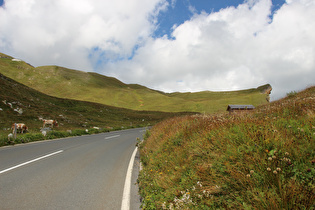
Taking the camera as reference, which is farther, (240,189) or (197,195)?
(197,195)

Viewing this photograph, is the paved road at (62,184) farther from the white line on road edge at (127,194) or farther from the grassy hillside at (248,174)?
the grassy hillside at (248,174)

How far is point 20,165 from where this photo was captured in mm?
7883

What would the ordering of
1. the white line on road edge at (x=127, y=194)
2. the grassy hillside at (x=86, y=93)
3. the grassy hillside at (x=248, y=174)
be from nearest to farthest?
the grassy hillside at (x=248, y=174), the white line on road edge at (x=127, y=194), the grassy hillside at (x=86, y=93)

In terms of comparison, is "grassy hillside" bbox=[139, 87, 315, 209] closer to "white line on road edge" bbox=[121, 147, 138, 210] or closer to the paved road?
"white line on road edge" bbox=[121, 147, 138, 210]

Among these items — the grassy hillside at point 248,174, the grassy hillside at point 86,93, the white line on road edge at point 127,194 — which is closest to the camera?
the grassy hillside at point 248,174

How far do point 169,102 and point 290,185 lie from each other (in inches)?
3622

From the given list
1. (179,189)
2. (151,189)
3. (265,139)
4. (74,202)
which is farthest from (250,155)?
(74,202)

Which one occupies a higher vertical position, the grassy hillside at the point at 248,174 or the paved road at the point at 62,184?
the grassy hillside at the point at 248,174

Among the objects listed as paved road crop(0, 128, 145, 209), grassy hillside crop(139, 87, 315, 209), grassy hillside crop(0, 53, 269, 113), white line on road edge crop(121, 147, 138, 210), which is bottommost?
white line on road edge crop(121, 147, 138, 210)

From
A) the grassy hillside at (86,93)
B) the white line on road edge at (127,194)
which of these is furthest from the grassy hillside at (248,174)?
the grassy hillside at (86,93)

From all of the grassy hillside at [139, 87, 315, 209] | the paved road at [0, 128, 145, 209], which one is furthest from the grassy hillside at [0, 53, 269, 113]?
the grassy hillside at [139, 87, 315, 209]

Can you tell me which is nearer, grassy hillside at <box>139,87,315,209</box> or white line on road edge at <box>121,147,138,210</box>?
grassy hillside at <box>139,87,315,209</box>

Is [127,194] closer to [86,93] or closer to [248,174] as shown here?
[248,174]

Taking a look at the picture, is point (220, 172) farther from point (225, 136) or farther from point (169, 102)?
point (169, 102)
